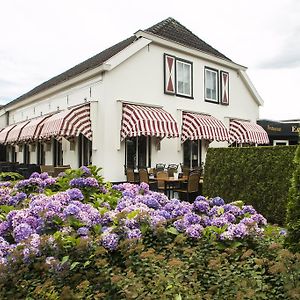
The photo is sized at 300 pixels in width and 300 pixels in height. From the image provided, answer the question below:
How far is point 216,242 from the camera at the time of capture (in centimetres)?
312

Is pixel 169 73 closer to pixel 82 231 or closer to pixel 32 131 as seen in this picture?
pixel 32 131

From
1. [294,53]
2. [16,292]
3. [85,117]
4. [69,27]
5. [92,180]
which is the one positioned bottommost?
[16,292]

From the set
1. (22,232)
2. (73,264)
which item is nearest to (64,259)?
(73,264)

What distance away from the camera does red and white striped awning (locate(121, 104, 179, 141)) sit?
13422mm

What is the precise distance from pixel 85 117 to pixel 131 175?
3022 millimetres

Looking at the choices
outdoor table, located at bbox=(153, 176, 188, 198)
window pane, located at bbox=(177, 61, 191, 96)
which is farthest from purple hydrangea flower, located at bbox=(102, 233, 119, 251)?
window pane, located at bbox=(177, 61, 191, 96)

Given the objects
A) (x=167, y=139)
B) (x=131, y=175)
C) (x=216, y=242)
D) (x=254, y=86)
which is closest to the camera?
(x=216, y=242)

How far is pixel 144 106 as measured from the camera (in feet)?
48.4

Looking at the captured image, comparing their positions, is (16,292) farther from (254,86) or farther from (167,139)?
(254,86)

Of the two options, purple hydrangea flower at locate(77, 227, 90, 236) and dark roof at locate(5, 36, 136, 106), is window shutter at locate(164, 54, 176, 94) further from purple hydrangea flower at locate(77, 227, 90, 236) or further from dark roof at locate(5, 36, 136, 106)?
purple hydrangea flower at locate(77, 227, 90, 236)

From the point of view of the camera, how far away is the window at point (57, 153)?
57.2 feet

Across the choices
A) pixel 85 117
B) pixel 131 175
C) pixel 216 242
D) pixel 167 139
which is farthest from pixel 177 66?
pixel 216 242

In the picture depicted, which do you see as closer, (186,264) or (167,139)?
(186,264)

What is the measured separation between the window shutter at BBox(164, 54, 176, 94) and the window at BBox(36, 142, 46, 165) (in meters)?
8.05
